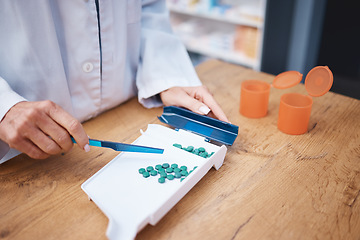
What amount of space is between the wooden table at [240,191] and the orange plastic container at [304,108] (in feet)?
0.07

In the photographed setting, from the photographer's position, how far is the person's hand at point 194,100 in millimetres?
785

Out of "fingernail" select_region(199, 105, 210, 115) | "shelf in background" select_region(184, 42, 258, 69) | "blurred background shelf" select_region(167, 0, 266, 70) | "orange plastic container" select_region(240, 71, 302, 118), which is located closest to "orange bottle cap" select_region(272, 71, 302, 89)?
"orange plastic container" select_region(240, 71, 302, 118)

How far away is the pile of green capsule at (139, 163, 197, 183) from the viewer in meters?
0.59

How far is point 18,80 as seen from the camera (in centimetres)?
69

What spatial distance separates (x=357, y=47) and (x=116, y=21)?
154 centimetres

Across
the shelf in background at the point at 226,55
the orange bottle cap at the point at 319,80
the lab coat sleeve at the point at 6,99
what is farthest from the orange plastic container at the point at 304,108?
the shelf in background at the point at 226,55

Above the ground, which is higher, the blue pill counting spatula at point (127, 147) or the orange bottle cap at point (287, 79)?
the orange bottle cap at point (287, 79)

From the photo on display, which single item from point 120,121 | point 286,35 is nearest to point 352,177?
point 120,121

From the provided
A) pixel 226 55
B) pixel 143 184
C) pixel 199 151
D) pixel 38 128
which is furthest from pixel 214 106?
pixel 226 55

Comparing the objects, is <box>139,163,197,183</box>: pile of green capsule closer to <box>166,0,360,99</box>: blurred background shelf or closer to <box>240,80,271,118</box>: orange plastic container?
<box>240,80,271,118</box>: orange plastic container

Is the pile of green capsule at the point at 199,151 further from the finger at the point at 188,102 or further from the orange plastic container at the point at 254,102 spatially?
the orange plastic container at the point at 254,102

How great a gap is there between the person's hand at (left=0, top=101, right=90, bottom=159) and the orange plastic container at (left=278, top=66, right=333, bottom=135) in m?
0.51

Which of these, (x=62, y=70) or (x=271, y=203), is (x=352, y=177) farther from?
(x=62, y=70)

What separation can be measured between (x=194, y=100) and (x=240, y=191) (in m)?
0.31
